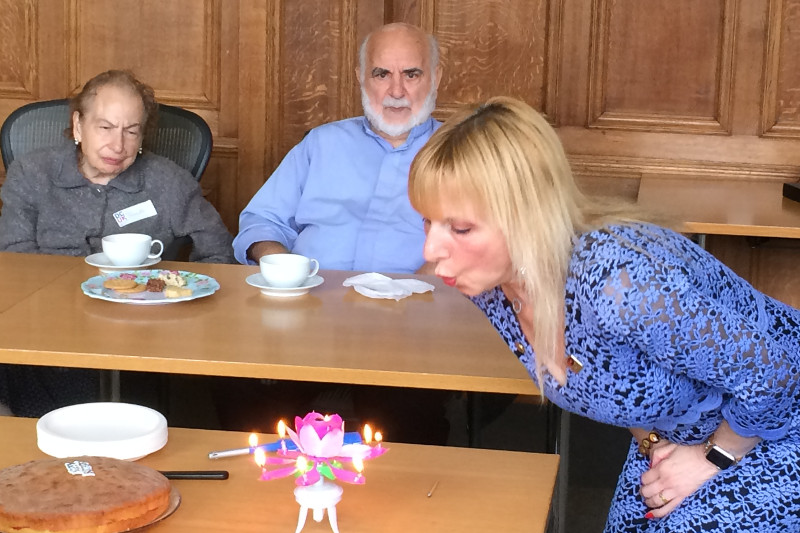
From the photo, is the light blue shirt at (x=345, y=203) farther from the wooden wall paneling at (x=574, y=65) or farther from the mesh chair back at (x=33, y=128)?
the wooden wall paneling at (x=574, y=65)

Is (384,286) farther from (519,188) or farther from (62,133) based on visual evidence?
(62,133)

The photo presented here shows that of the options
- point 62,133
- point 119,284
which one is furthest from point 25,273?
point 62,133

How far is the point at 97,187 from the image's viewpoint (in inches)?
126

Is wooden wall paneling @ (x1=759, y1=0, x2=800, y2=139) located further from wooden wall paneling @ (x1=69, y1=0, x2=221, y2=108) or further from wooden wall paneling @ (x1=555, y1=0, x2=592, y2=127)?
wooden wall paneling @ (x1=69, y1=0, x2=221, y2=108)

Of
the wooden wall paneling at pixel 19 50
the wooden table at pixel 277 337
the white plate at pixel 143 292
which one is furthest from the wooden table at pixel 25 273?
the wooden wall paneling at pixel 19 50

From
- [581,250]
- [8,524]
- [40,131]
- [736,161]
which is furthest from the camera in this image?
[736,161]

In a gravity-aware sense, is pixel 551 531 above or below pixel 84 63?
below

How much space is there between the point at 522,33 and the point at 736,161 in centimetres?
94

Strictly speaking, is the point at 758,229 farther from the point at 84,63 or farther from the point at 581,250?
the point at 84,63

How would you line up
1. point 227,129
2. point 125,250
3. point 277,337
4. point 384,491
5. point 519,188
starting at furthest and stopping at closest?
point 227,129
point 125,250
point 277,337
point 519,188
point 384,491

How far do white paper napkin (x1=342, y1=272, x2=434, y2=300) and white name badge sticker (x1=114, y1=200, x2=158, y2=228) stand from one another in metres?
0.91

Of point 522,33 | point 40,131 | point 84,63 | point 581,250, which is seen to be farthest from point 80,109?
point 581,250

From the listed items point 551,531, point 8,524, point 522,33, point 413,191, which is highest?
point 522,33

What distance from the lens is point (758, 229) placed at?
10.5 feet
